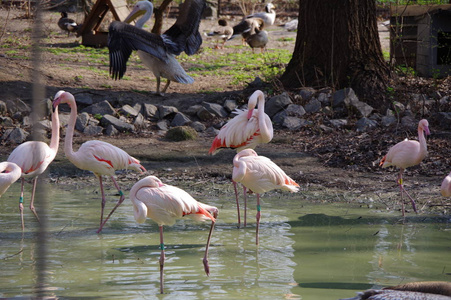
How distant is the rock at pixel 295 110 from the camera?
9.98 metres

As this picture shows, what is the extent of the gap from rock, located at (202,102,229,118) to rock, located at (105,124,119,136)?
1.60 metres

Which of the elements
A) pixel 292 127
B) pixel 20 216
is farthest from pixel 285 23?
pixel 20 216

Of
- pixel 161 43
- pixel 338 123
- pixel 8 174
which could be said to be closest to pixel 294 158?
pixel 338 123

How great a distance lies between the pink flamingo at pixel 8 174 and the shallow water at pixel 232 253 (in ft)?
1.71

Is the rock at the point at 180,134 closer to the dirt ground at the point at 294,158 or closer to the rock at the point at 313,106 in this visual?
the dirt ground at the point at 294,158

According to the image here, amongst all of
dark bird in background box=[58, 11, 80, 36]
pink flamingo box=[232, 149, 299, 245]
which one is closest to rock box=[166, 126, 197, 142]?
pink flamingo box=[232, 149, 299, 245]

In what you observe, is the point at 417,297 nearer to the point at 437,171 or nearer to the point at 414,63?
the point at 437,171

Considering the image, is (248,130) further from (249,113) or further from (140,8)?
(140,8)

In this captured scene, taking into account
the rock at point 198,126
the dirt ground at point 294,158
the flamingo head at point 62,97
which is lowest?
the dirt ground at point 294,158

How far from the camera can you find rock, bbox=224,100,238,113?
10375 mm

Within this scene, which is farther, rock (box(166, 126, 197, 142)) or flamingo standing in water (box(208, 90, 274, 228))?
rock (box(166, 126, 197, 142))

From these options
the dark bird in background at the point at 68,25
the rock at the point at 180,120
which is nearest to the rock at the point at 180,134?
the rock at the point at 180,120

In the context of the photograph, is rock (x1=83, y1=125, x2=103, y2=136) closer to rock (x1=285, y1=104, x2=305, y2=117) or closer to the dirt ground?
the dirt ground

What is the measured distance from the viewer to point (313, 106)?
10102 millimetres
